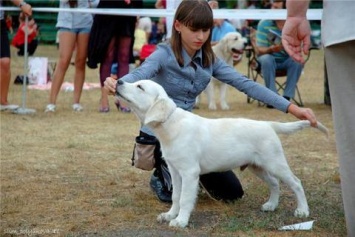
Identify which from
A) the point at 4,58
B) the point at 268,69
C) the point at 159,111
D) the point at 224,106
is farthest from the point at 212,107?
the point at 159,111

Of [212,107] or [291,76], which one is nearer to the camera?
[212,107]

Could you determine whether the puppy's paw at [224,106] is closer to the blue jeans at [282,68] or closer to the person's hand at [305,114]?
the blue jeans at [282,68]

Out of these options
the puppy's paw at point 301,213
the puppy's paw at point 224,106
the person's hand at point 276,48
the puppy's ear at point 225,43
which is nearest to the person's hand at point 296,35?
the puppy's paw at point 301,213

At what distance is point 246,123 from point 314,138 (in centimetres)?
357

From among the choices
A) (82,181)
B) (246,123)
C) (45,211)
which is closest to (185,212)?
(246,123)

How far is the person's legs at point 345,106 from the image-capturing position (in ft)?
10.4

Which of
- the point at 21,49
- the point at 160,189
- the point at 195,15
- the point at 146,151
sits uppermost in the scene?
the point at 195,15

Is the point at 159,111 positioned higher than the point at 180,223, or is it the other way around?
the point at 159,111

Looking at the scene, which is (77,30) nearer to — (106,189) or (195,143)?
(106,189)

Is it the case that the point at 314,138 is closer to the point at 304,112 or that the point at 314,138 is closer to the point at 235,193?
the point at 235,193

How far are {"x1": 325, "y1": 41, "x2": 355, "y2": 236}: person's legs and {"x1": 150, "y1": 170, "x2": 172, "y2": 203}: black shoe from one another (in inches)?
65.1

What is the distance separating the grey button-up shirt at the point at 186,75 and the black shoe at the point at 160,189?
1.81 feet

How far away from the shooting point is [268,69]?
11008 millimetres

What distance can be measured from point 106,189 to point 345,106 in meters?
2.35
